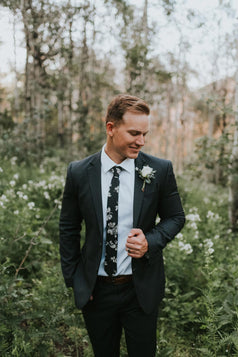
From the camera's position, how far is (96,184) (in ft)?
6.18

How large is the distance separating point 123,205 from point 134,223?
0.45ft

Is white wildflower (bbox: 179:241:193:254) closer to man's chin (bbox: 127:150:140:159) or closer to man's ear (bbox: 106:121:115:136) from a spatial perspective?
man's chin (bbox: 127:150:140:159)

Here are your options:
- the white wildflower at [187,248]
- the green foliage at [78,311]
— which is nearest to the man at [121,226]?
the green foliage at [78,311]

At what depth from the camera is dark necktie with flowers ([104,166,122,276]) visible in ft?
5.96

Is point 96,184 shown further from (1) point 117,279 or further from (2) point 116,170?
(1) point 117,279

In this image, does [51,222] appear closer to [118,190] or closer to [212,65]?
[118,190]

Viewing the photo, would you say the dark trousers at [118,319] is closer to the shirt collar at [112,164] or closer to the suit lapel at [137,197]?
the suit lapel at [137,197]

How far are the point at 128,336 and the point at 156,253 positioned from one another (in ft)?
2.17

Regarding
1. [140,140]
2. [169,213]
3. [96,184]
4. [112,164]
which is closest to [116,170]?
[112,164]

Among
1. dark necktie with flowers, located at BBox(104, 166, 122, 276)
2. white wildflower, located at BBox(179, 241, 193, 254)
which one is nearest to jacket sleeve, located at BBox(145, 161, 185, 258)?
dark necktie with flowers, located at BBox(104, 166, 122, 276)

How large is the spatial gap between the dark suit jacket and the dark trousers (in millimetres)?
80

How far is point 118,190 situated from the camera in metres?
1.84

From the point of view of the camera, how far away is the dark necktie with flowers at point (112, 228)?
182 cm

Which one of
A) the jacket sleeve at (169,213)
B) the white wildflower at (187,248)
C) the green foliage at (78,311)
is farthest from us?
the white wildflower at (187,248)
